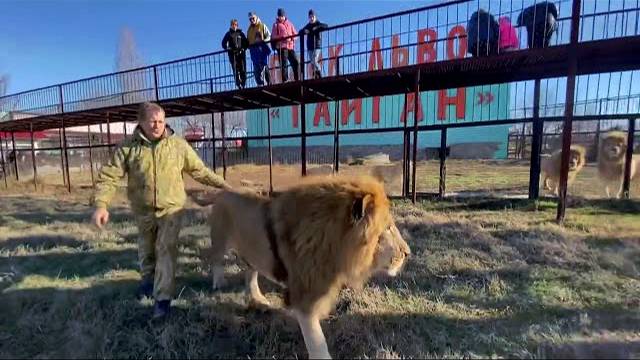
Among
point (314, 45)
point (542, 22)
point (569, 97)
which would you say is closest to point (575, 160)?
point (569, 97)

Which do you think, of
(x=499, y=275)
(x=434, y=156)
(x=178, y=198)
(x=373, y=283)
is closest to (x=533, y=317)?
(x=499, y=275)

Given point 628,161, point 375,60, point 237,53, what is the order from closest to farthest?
point 628,161 < point 237,53 < point 375,60

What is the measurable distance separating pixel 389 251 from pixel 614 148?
870 centimetres

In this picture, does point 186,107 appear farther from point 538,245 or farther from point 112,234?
point 538,245

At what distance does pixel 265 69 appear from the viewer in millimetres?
10250

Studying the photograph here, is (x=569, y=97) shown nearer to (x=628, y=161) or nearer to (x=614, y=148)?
(x=628, y=161)

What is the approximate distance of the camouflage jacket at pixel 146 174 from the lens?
3.30m

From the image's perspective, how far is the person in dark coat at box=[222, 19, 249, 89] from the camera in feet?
33.8

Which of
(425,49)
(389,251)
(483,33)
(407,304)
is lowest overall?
(407,304)

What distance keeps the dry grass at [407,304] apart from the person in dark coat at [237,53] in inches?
225

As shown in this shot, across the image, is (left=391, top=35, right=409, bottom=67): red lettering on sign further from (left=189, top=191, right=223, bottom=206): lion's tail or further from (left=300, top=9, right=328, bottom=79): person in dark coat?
(left=189, top=191, right=223, bottom=206): lion's tail

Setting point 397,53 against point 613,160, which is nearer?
point 613,160

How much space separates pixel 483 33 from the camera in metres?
7.03

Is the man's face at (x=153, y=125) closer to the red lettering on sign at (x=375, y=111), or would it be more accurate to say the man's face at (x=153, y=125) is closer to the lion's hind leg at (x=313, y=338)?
the lion's hind leg at (x=313, y=338)
